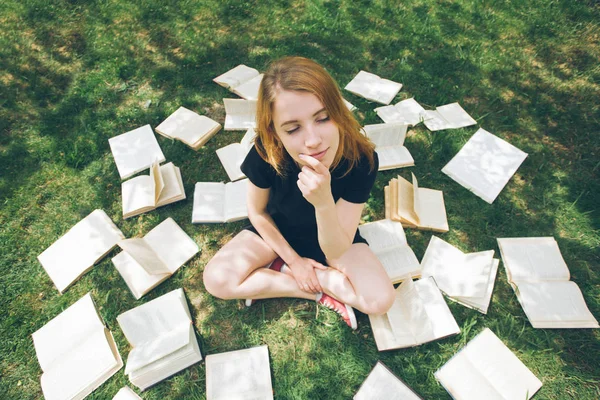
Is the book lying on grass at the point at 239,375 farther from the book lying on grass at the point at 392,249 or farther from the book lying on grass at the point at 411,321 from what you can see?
the book lying on grass at the point at 392,249

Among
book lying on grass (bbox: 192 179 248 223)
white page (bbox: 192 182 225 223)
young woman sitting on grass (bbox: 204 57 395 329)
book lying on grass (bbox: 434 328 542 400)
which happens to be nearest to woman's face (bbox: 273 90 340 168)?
young woman sitting on grass (bbox: 204 57 395 329)

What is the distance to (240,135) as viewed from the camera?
142 inches

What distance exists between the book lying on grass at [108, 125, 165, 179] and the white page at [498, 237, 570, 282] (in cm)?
327

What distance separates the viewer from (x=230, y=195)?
306 centimetres

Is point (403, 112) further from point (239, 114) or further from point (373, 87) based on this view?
point (239, 114)

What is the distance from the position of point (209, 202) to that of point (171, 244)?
1.62 ft

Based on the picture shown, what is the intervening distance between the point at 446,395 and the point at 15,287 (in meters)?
3.38

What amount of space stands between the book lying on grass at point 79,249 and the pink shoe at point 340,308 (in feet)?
5.90

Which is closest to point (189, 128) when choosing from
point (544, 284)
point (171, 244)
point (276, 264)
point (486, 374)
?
point (171, 244)

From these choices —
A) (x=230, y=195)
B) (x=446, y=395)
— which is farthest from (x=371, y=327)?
(x=230, y=195)

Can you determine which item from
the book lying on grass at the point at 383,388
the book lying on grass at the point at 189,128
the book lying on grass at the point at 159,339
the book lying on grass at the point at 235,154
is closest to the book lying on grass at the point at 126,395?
the book lying on grass at the point at 159,339

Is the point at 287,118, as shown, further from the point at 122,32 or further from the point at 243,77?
the point at 122,32

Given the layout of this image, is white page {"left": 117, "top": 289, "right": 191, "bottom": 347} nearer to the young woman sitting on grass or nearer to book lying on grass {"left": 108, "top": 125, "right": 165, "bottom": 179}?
the young woman sitting on grass

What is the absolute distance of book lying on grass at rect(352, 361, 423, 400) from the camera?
2178 mm
